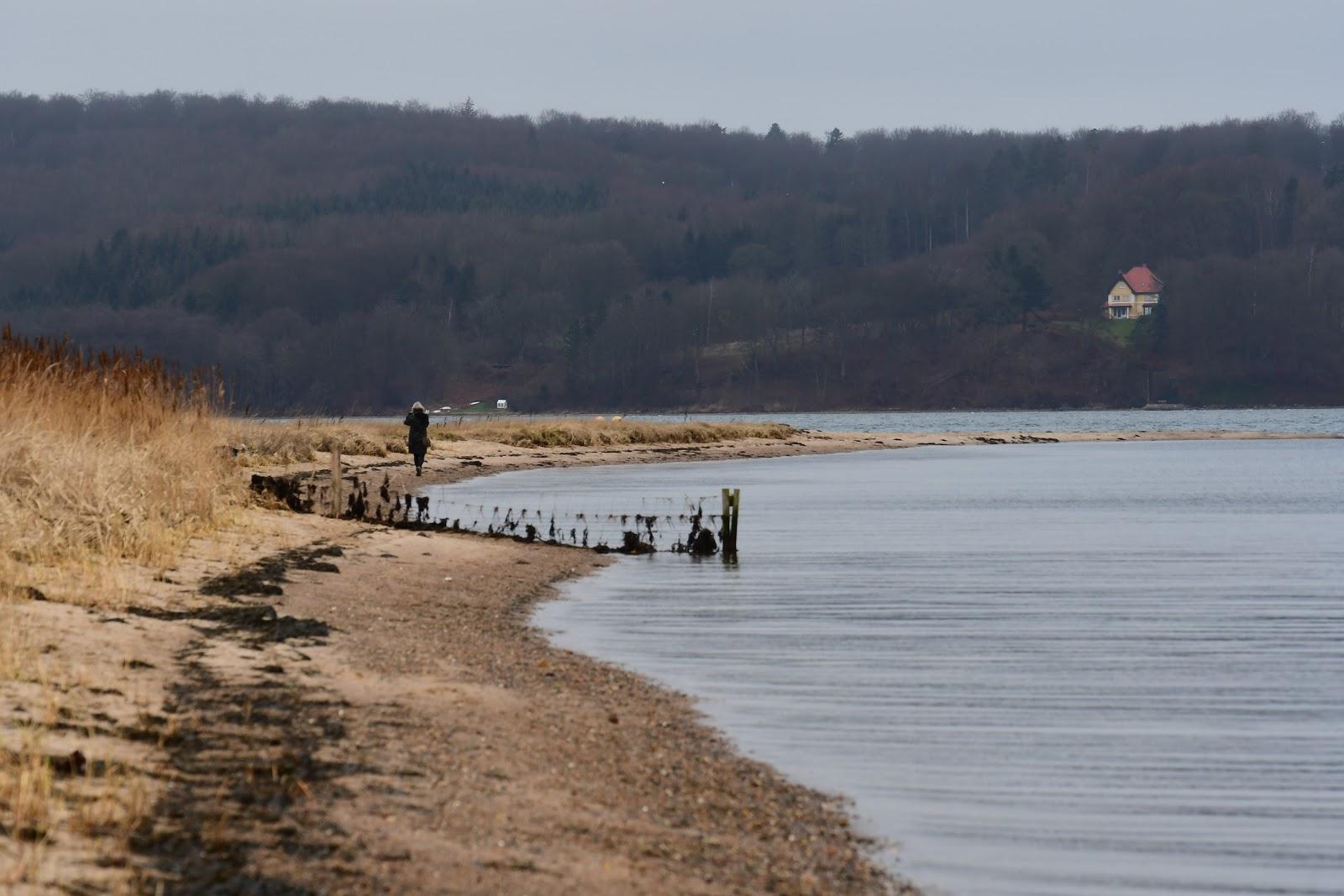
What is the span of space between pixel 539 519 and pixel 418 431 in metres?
9.65

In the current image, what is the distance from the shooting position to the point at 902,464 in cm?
6606

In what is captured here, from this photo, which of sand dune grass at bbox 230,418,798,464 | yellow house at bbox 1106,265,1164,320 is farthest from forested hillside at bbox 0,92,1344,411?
sand dune grass at bbox 230,418,798,464

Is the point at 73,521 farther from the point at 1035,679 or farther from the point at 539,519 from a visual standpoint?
the point at 539,519

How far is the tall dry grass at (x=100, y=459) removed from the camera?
15117 mm

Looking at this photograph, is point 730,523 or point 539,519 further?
point 539,519

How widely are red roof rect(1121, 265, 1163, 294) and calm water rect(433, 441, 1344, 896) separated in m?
151

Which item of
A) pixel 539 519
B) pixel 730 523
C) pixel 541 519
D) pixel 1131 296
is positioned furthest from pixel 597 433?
pixel 1131 296

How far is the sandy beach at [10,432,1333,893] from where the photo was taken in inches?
283

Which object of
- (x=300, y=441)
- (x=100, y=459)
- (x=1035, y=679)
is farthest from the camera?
(x=300, y=441)

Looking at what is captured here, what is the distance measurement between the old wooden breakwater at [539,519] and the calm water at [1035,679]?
941mm

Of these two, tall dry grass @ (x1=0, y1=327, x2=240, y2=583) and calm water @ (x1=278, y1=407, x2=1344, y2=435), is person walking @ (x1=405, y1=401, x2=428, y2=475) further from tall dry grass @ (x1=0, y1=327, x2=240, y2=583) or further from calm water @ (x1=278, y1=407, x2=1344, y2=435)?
calm water @ (x1=278, y1=407, x2=1344, y2=435)

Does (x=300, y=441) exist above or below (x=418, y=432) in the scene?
below

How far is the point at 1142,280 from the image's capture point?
179625 millimetres

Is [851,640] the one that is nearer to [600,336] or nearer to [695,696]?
[695,696]
